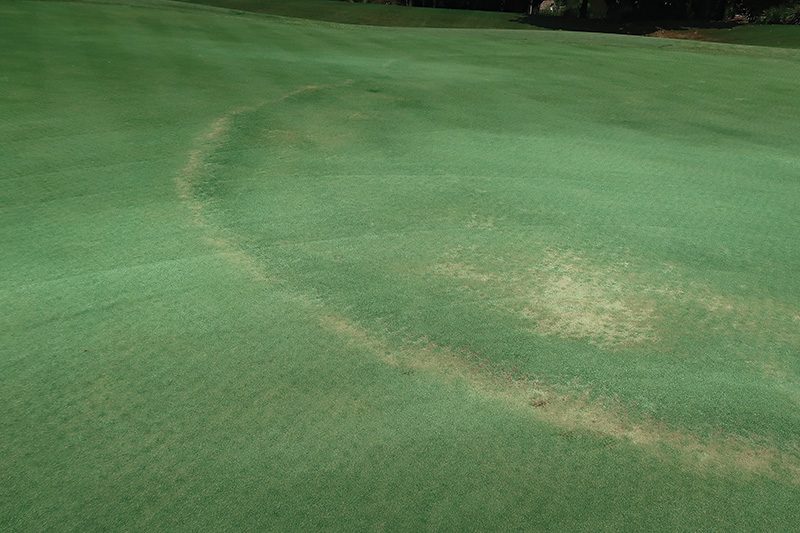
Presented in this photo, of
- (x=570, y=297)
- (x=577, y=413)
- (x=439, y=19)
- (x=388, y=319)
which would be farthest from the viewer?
(x=439, y=19)

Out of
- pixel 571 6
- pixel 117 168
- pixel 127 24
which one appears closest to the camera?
pixel 117 168

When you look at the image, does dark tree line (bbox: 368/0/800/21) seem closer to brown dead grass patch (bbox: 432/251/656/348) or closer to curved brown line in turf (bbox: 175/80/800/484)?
brown dead grass patch (bbox: 432/251/656/348)

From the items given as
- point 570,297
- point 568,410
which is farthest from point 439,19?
point 568,410

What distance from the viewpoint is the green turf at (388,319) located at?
2584 mm

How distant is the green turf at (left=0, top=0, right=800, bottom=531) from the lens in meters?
2.58

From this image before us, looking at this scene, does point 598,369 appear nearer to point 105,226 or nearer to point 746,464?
point 746,464

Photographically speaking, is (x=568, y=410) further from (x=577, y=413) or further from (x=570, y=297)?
(x=570, y=297)

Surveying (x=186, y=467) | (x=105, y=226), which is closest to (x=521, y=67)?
(x=105, y=226)

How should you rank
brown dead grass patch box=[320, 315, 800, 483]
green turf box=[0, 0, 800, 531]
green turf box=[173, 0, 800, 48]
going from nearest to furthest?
green turf box=[0, 0, 800, 531], brown dead grass patch box=[320, 315, 800, 483], green turf box=[173, 0, 800, 48]

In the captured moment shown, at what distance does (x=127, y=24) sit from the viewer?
42.8 feet

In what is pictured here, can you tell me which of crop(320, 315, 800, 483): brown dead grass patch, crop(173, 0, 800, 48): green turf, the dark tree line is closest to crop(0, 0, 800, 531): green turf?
crop(320, 315, 800, 483): brown dead grass patch

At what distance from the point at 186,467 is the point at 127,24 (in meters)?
12.4

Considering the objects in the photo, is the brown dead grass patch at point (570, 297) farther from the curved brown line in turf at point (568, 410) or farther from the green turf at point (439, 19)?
the green turf at point (439, 19)

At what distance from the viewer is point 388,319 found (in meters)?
3.65
